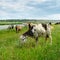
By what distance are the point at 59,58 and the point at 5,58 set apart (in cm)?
246

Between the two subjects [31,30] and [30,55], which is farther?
[31,30]

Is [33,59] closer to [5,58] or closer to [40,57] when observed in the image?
[40,57]

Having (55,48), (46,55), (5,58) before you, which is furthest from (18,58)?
(55,48)

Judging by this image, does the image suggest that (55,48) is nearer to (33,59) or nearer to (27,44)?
(33,59)

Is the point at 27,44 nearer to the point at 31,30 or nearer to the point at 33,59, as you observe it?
the point at 31,30

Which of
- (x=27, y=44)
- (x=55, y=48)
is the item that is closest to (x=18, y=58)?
(x=55, y=48)

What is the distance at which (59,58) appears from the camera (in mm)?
10719

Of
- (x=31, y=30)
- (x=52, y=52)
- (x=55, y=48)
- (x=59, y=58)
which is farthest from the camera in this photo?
(x=31, y=30)

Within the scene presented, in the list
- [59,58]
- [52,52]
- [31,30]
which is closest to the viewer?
[59,58]

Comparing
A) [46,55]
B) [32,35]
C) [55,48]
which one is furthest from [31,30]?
[46,55]

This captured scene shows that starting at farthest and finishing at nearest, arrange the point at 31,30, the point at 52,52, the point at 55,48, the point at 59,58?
the point at 31,30, the point at 55,48, the point at 52,52, the point at 59,58

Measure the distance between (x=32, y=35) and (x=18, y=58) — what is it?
5.86 m

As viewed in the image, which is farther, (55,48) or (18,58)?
(55,48)

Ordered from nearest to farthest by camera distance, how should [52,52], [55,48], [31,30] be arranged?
[52,52] < [55,48] < [31,30]
